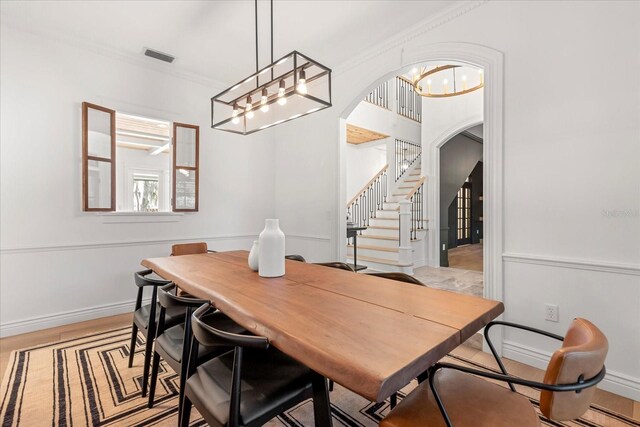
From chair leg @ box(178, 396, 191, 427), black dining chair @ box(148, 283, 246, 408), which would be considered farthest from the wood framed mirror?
chair leg @ box(178, 396, 191, 427)

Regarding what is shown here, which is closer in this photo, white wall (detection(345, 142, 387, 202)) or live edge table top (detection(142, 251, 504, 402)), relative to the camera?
live edge table top (detection(142, 251, 504, 402))

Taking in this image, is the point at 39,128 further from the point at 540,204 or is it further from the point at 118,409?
the point at 540,204

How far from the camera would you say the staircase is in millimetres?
5383

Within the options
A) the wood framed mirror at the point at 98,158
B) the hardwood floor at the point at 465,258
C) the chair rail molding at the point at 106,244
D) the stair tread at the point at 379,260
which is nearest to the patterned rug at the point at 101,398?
the chair rail molding at the point at 106,244

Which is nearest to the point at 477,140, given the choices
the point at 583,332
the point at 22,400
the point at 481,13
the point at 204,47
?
the point at 481,13

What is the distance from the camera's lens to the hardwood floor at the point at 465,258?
6.05 meters

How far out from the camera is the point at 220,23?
294cm

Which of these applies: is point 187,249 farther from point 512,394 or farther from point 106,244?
point 512,394

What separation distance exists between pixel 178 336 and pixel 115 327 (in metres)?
1.88

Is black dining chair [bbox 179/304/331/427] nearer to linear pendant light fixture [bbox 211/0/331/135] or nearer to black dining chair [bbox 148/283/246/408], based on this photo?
black dining chair [bbox 148/283/246/408]

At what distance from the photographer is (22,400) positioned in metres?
1.95

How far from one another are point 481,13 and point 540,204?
1626 mm

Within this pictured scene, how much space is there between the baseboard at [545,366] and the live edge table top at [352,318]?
1.38 meters

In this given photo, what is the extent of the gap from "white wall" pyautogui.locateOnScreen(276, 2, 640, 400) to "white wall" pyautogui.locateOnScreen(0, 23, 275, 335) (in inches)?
136
